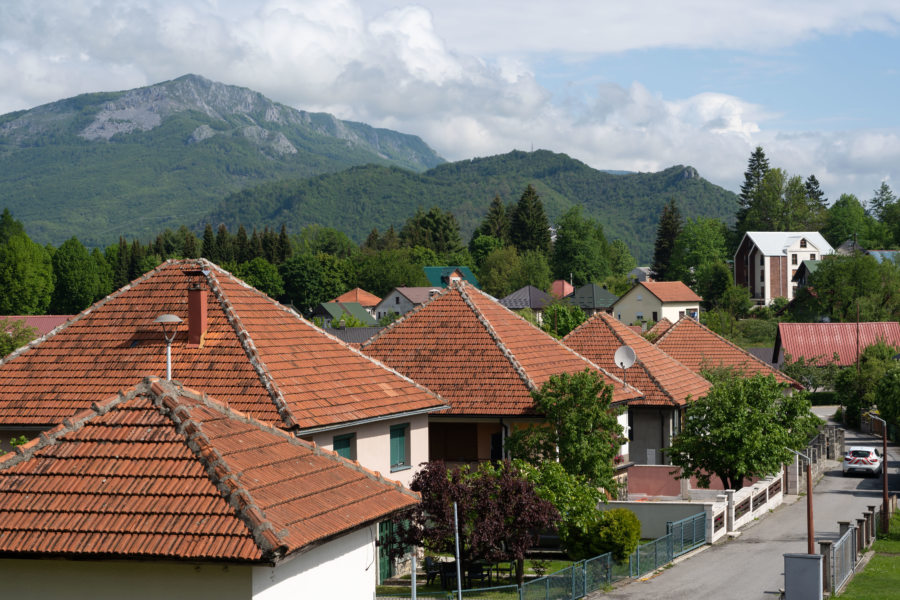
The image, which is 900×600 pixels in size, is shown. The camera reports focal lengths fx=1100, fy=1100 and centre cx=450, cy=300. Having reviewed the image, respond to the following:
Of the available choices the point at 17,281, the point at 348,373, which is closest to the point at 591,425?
the point at 348,373

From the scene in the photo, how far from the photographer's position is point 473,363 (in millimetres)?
33156

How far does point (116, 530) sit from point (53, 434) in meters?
2.32

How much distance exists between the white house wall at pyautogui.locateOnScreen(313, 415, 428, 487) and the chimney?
394 centimetres

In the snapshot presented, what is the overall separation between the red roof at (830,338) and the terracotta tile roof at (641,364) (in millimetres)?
37873

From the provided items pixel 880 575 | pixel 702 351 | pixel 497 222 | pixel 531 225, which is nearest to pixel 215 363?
pixel 880 575

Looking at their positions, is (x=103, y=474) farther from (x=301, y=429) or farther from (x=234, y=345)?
(x=234, y=345)

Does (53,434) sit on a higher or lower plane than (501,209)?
lower

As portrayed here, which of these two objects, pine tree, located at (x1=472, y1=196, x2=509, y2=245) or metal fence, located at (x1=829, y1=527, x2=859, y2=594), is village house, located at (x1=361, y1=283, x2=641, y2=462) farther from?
pine tree, located at (x1=472, y1=196, x2=509, y2=245)

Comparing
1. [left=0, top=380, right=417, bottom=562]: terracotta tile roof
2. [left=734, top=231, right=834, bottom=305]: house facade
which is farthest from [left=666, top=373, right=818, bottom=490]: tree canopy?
[left=734, top=231, right=834, bottom=305]: house facade

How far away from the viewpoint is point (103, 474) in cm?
1315

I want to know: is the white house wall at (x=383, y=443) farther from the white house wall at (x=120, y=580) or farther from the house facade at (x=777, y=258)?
the house facade at (x=777, y=258)

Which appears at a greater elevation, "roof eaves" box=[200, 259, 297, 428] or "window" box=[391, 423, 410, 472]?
"roof eaves" box=[200, 259, 297, 428]

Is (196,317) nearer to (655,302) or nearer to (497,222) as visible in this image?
(655,302)

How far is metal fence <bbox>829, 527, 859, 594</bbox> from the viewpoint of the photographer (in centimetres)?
2567
